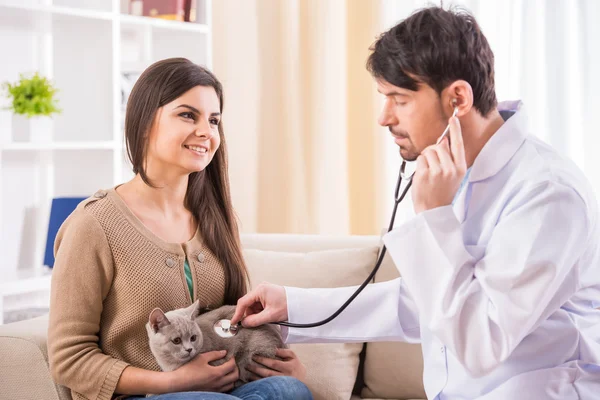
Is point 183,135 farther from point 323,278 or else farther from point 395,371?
point 395,371

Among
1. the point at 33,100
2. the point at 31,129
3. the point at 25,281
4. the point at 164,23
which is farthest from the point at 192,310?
the point at 164,23

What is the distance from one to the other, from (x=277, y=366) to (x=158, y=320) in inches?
12.0

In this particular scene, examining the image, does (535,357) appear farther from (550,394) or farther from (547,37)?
(547,37)

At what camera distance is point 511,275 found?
1.15m

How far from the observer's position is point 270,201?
3.64m

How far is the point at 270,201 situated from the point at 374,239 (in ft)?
3.87

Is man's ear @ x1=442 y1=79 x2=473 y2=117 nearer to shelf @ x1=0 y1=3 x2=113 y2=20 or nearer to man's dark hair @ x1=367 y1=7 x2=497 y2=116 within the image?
man's dark hair @ x1=367 y1=7 x2=497 y2=116

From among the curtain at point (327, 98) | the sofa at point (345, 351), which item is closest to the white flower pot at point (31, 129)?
the curtain at point (327, 98)

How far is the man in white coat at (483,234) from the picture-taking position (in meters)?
1.16

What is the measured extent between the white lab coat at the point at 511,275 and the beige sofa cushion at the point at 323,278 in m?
0.78

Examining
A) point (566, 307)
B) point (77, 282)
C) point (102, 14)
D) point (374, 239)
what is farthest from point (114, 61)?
point (566, 307)

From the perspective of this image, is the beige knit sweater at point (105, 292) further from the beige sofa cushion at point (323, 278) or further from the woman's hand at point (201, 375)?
the beige sofa cushion at point (323, 278)

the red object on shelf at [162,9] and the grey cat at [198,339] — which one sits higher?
the red object on shelf at [162,9]

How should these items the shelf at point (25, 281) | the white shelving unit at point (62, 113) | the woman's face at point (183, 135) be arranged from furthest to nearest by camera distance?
the white shelving unit at point (62, 113) < the shelf at point (25, 281) < the woman's face at point (183, 135)
